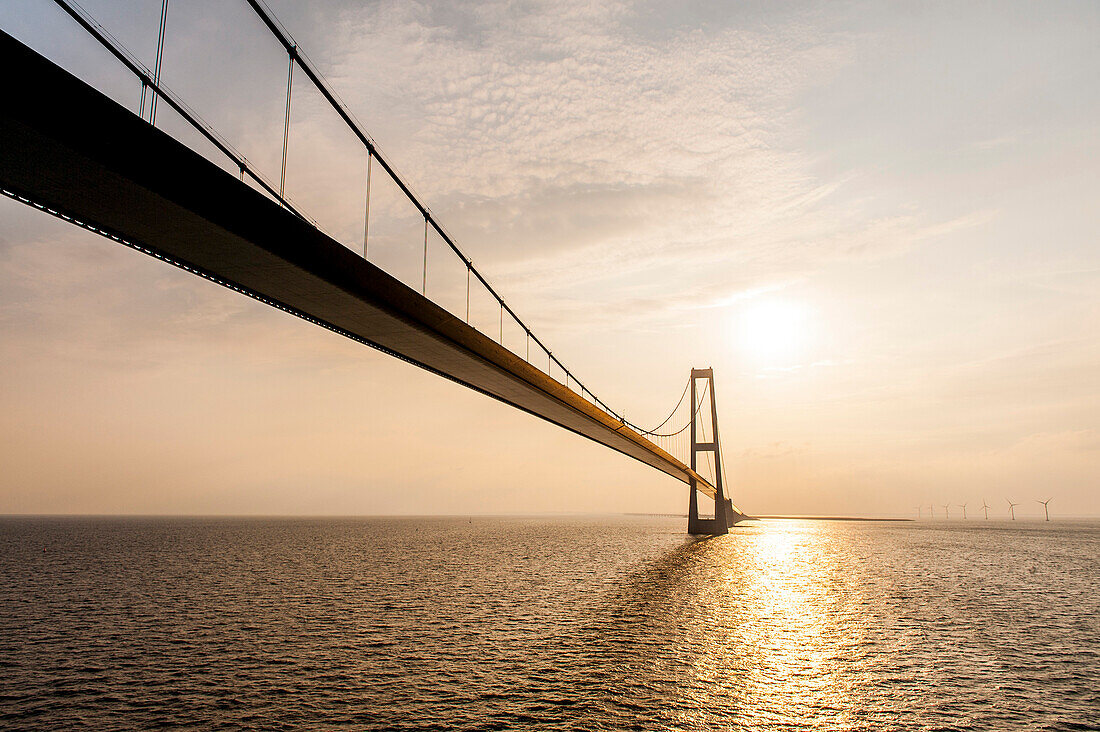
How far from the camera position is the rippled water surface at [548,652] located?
1609 centimetres

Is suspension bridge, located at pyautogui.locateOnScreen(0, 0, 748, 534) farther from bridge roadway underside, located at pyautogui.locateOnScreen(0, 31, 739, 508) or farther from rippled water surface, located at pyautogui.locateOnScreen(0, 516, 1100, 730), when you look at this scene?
rippled water surface, located at pyautogui.locateOnScreen(0, 516, 1100, 730)

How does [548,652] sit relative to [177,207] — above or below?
below

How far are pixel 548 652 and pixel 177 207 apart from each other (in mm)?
17779

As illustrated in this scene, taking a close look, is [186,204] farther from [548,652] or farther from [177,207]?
[548,652]

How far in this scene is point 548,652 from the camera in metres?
22.2

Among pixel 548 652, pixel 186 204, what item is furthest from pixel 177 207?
pixel 548 652

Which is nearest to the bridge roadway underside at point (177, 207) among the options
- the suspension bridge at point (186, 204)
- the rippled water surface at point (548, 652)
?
the suspension bridge at point (186, 204)

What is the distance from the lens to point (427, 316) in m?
20.3

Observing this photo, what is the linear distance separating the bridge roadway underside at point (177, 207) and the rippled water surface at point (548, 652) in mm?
10413

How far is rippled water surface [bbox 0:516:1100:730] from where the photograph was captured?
→ 16.1 meters

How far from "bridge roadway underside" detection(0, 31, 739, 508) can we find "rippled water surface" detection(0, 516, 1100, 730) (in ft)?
34.2

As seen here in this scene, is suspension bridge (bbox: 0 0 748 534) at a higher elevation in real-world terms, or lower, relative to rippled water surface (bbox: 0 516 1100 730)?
higher

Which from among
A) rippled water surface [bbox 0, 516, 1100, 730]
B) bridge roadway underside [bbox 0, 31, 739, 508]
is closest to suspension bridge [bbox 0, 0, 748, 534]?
bridge roadway underside [bbox 0, 31, 739, 508]

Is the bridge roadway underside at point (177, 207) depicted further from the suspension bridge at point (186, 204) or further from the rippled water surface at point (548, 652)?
the rippled water surface at point (548, 652)
